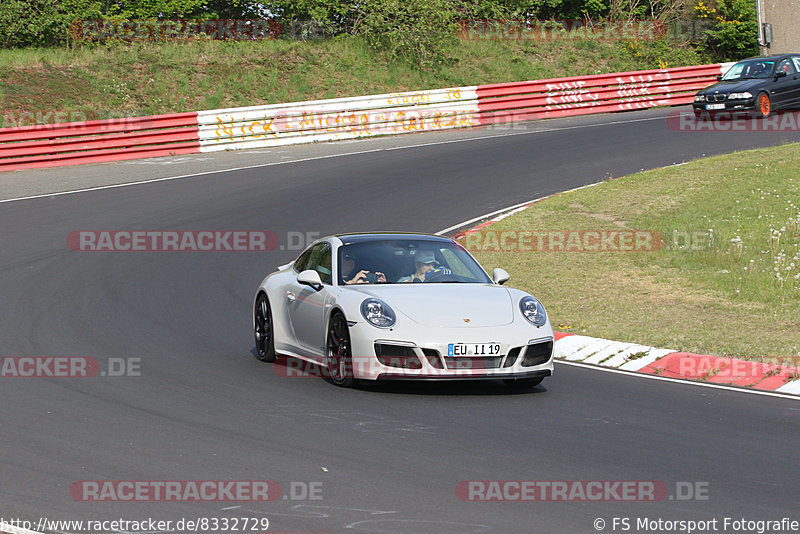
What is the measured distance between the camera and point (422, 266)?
35.7ft

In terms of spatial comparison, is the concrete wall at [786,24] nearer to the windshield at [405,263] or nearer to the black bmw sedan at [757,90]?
the black bmw sedan at [757,90]

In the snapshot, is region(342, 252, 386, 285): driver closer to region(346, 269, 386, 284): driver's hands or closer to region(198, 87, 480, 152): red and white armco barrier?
region(346, 269, 386, 284): driver's hands

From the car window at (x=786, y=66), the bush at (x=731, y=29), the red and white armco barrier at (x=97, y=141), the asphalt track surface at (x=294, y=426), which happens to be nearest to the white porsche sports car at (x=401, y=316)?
the asphalt track surface at (x=294, y=426)

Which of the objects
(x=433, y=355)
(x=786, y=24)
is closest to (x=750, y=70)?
(x=786, y=24)

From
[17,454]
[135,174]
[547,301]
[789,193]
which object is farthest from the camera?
[135,174]

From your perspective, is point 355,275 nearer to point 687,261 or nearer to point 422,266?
point 422,266

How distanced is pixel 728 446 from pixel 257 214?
13.6 m

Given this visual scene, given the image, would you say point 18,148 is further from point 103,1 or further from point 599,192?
point 103,1

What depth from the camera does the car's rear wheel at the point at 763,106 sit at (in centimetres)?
2878

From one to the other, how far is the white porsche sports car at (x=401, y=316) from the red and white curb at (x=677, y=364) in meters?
1.49

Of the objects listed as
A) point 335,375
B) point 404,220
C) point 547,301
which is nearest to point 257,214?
point 404,220

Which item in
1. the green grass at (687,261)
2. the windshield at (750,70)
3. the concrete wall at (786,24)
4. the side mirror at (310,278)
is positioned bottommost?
the green grass at (687,261)

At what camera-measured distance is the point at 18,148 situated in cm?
2619

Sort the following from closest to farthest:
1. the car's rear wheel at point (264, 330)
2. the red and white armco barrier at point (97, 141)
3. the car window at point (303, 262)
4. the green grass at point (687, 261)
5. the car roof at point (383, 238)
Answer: the car roof at point (383, 238) → the car's rear wheel at point (264, 330) → the car window at point (303, 262) → the green grass at point (687, 261) → the red and white armco barrier at point (97, 141)
